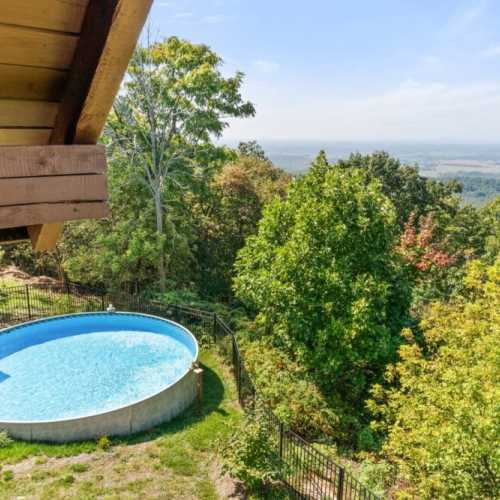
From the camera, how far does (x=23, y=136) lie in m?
2.36

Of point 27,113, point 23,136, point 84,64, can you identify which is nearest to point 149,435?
point 23,136

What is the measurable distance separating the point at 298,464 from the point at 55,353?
8.14 meters

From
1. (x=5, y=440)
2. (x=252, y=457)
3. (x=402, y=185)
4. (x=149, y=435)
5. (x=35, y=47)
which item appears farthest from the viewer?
(x=402, y=185)

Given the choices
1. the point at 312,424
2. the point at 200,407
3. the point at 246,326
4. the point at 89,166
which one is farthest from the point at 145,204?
the point at 89,166

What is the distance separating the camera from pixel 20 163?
77.9 inches

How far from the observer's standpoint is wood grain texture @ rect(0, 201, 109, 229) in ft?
6.54

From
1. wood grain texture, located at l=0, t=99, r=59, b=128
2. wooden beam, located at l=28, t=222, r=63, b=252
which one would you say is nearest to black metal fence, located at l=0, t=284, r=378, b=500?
wooden beam, located at l=28, t=222, r=63, b=252

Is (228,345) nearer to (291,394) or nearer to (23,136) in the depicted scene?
(291,394)

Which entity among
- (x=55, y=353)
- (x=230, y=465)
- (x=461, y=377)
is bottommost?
(x=55, y=353)

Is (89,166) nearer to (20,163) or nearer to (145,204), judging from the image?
(20,163)

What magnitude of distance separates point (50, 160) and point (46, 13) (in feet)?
2.15

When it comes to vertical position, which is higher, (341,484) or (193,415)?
(341,484)

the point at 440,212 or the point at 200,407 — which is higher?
the point at 440,212

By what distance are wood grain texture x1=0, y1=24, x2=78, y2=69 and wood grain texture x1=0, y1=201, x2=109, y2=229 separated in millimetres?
707
